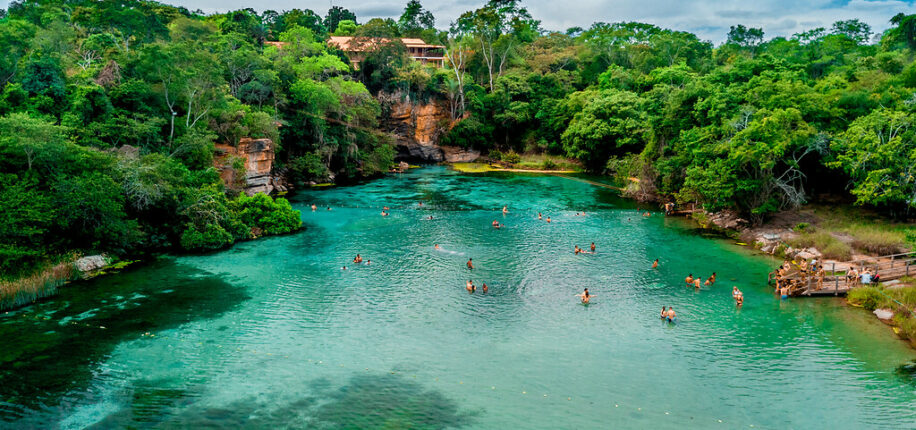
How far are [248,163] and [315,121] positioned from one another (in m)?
12.8

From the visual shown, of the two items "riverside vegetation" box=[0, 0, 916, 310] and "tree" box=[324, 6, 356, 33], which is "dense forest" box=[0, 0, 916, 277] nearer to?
"riverside vegetation" box=[0, 0, 916, 310]

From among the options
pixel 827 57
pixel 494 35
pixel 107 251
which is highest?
pixel 494 35

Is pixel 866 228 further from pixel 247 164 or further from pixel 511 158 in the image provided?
pixel 511 158

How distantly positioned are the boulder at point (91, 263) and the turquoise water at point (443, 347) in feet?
4.75

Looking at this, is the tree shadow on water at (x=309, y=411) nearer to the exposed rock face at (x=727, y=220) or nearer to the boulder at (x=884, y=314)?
the boulder at (x=884, y=314)

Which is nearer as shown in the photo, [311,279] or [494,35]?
[311,279]

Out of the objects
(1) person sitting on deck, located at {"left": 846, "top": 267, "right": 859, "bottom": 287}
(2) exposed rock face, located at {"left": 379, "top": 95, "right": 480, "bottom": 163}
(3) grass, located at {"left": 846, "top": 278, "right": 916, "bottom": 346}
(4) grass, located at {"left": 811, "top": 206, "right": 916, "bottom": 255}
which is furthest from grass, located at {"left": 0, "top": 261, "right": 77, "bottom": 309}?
(2) exposed rock face, located at {"left": 379, "top": 95, "right": 480, "bottom": 163}

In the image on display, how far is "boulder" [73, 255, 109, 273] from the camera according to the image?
29.8m

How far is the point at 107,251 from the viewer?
31875mm

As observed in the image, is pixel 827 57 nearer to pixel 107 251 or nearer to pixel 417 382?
pixel 417 382

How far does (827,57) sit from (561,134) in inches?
1305

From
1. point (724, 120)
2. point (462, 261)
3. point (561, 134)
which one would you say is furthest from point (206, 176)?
point (561, 134)

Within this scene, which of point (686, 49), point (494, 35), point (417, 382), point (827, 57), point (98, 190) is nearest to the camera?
point (417, 382)

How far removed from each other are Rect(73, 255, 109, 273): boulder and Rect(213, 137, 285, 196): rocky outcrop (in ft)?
46.4
